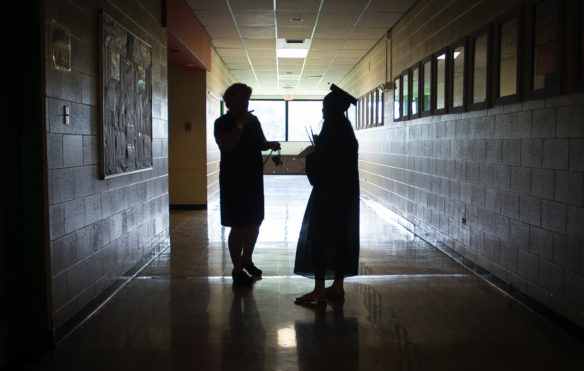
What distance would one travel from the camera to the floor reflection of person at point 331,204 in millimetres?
3424

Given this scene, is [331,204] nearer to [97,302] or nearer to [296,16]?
[97,302]

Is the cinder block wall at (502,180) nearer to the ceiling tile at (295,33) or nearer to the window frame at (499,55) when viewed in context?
the window frame at (499,55)

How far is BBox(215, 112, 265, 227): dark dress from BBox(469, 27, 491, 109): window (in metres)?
1.88

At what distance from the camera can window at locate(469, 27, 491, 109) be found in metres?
4.34

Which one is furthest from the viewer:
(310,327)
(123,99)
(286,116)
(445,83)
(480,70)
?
(286,116)

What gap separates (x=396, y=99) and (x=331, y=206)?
4.91 meters

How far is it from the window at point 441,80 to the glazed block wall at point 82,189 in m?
2.97

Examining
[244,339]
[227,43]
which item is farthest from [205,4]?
[244,339]

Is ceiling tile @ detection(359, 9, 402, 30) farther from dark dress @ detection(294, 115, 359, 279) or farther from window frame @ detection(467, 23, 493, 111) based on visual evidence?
dark dress @ detection(294, 115, 359, 279)

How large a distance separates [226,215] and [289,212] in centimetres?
444

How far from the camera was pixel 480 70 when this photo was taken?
15.0 ft

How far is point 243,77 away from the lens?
46.2ft

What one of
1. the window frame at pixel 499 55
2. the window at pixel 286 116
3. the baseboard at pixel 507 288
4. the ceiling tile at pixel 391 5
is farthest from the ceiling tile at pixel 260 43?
the window at pixel 286 116

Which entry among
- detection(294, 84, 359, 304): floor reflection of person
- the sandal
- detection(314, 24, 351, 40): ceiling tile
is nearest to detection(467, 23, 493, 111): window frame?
detection(294, 84, 359, 304): floor reflection of person
